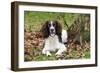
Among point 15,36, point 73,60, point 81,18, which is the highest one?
point 81,18

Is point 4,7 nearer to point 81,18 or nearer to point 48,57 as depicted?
point 48,57

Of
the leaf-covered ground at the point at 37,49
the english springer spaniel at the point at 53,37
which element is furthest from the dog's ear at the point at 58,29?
the leaf-covered ground at the point at 37,49

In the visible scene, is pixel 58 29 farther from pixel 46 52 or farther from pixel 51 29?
pixel 46 52

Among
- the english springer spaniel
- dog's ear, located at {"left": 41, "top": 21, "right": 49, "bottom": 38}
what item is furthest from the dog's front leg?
dog's ear, located at {"left": 41, "top": 21, "right": 49, "bottom": 38}

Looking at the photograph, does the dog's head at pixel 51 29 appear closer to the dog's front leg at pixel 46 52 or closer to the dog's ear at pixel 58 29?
the dog's ear at pixel 58 29

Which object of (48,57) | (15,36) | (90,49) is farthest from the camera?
(90,49)

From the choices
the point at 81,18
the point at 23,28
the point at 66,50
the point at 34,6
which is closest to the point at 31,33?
the point at 23,28

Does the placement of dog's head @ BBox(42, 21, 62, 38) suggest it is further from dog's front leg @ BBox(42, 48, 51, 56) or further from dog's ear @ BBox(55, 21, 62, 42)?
dog's front leg @ BBox(42, 48, 51, 56)

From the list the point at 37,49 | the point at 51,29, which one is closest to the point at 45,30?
the point at 51,29
